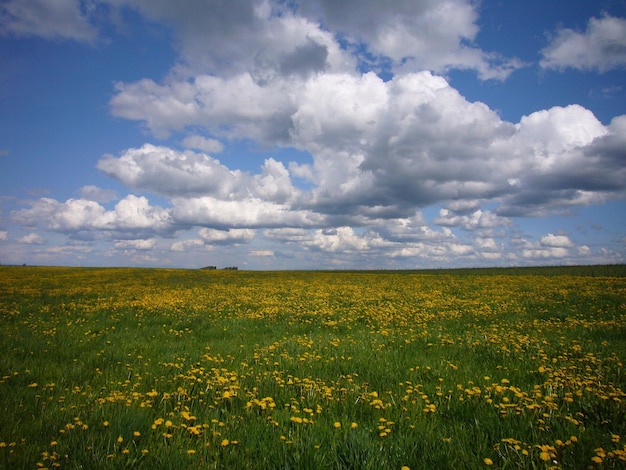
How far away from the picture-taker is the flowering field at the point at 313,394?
3887mm

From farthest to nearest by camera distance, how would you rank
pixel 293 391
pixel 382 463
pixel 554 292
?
pixel 554 292, pixel 293 391, pixel 382 463

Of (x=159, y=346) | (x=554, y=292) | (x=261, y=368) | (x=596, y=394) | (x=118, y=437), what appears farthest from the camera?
(x=554, y=292)

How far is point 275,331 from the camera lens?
1109cm

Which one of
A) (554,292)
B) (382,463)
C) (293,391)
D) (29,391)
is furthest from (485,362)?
(554,292)

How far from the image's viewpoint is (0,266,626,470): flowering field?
3887 millimetres

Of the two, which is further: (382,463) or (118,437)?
(118,437)

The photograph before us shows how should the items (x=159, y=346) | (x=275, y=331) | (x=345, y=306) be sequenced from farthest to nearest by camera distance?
(x=345, y=306) < (x=275, y=331) < (x=159, y=346)

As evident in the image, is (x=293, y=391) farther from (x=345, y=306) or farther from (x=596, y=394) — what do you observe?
(x=345, y=306)

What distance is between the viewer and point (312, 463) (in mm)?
3734

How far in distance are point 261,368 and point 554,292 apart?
2021cm

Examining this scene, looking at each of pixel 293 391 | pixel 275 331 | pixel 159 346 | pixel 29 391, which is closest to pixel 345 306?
pixel 275 331

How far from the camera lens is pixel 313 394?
5586 mm

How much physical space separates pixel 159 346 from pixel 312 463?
6878 mm

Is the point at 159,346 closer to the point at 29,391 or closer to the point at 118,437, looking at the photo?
the point at 29,391
